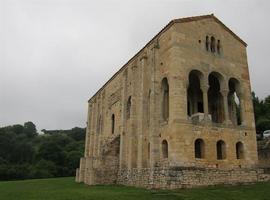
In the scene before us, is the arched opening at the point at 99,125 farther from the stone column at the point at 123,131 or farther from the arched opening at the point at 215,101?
the arched opening at the point at 215,101

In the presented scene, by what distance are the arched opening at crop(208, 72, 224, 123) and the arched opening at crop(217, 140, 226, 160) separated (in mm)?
3896

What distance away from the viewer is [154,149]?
2142cm

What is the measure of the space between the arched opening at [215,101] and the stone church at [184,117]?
0.09m

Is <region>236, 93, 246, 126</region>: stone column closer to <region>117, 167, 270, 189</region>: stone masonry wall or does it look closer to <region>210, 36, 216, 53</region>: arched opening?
<region>117, 167, 270, 189</region>: stone masonry wall

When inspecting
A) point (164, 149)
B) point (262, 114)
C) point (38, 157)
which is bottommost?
point (164, 149)

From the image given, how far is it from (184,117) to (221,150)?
4.15 m

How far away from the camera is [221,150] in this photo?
2169 cm

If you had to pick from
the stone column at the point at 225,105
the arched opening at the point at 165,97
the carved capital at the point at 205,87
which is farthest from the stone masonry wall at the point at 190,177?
the carved capital at the point at 205,87

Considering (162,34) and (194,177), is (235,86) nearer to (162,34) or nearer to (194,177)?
(162,34)

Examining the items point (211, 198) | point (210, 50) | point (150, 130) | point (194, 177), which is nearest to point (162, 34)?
point (210, 50)

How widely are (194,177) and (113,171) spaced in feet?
30.0

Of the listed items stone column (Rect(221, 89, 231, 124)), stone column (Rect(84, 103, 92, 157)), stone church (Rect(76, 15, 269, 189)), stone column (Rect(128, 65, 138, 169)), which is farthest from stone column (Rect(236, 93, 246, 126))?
stone column (Rect(84, 103, 92, 157))

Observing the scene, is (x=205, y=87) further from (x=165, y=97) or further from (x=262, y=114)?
(x=262, y=114)

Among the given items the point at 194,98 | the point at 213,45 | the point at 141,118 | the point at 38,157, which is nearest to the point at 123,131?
the point at 141,118
